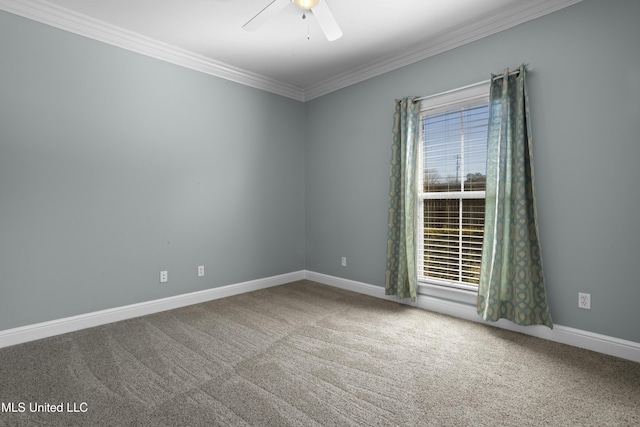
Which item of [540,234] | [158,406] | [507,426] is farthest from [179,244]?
→ [540,234]

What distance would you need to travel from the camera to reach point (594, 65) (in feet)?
7.86

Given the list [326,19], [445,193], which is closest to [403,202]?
[445,193]

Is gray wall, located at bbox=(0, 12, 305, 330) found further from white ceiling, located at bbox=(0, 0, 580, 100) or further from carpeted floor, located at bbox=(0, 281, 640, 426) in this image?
carpeted floor, located at bbox=(0, 281, 640, 426)

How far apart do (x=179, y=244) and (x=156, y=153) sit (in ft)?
3.27

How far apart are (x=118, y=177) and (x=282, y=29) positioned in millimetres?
2112

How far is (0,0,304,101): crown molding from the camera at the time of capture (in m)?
2.58

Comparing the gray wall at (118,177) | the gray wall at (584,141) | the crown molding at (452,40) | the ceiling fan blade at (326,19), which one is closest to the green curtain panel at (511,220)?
the gray wall at (584,141)

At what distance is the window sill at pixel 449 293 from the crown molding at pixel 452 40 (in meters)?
2.42

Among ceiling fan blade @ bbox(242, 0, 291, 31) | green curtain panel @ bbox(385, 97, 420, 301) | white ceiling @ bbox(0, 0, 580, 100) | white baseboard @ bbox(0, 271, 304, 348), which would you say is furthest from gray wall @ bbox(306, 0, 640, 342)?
white baseboard @ bbox(0, 271, 304, 348)

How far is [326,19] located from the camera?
2338mm

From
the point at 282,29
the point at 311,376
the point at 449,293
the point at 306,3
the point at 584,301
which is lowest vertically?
the point at 311,376

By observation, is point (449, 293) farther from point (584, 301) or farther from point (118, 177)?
point (118, 177)

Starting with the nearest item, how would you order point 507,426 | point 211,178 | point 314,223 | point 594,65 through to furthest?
point 507,426 < point 594,65 < point 211,178 < point 314,223

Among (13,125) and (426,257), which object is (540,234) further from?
(13,125)
